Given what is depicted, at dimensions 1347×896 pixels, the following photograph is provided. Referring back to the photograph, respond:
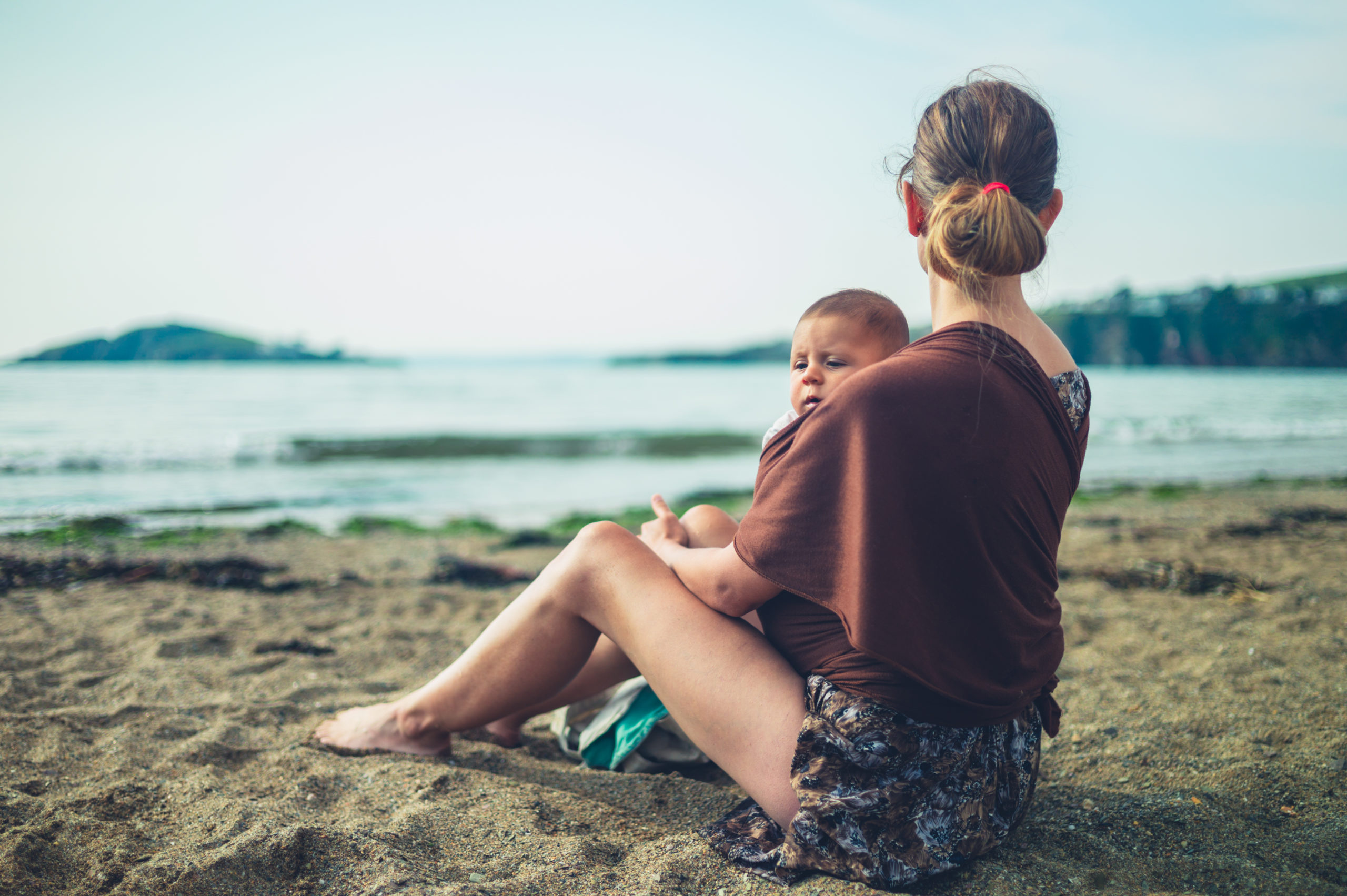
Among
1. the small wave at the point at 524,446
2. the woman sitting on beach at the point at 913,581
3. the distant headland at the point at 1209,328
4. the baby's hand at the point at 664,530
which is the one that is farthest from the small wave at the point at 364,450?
the distant headland at the point at 1209,328

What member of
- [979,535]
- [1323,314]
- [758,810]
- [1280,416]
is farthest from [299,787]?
[1323,314]

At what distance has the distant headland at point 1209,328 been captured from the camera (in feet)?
117

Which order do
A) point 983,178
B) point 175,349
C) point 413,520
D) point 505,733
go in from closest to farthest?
point 983,178, point 505,733, point 413,520, point 175,349

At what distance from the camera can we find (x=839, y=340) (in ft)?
6.48

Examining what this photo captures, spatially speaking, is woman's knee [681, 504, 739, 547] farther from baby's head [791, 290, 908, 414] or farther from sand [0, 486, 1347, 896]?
sand [0, 486, 1347, 896]

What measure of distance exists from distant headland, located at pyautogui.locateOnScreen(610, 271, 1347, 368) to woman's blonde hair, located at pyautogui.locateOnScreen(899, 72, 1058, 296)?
31929 mm

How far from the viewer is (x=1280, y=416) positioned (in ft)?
58.1

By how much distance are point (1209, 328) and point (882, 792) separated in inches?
1761

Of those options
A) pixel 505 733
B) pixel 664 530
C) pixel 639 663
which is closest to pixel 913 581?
pixel 639 663

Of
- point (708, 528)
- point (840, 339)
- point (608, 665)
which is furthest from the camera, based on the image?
point (608, 665)

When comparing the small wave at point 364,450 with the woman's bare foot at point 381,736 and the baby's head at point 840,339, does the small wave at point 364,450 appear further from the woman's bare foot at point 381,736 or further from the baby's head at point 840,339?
the baby's head at point 840,339

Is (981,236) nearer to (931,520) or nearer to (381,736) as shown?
(931,520)

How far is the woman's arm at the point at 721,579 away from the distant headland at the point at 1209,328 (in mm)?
31879

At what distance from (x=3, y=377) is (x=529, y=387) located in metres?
14.0
